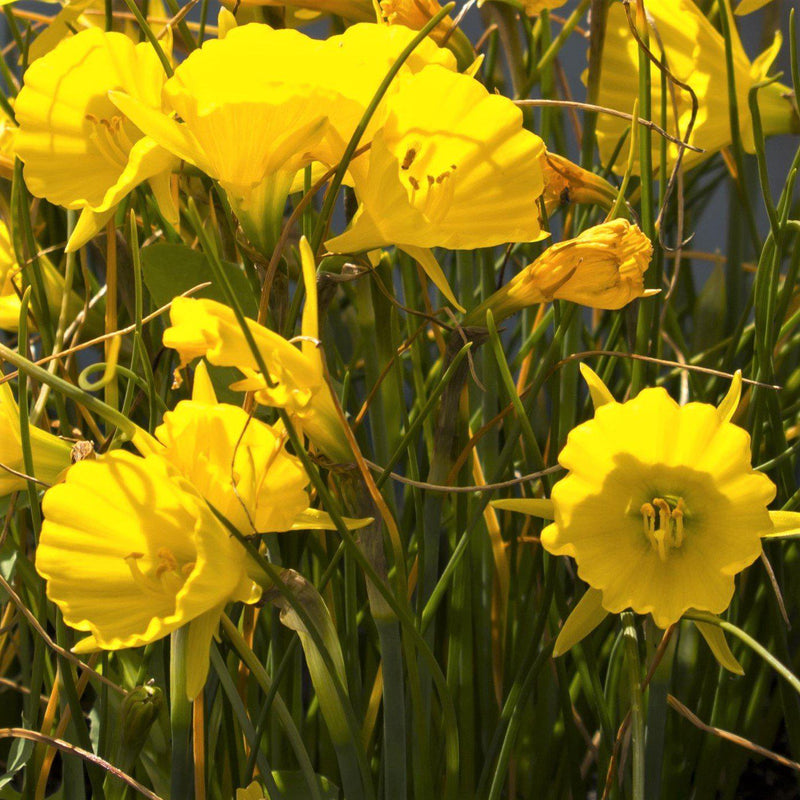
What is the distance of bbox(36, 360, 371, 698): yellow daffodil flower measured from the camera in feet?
1.34

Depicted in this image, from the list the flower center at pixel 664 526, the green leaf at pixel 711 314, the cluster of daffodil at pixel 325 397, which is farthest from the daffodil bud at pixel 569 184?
the green leaf at pixel 711 314

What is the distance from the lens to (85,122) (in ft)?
1.68

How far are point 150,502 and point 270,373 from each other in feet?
0.28

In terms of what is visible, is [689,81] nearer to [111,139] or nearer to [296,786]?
[111,139]

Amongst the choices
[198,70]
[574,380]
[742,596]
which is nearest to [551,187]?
[574,380]

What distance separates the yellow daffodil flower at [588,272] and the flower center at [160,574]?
194 mm

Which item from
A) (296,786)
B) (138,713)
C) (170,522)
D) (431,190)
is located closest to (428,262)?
(431,190)

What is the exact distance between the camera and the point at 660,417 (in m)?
0.46

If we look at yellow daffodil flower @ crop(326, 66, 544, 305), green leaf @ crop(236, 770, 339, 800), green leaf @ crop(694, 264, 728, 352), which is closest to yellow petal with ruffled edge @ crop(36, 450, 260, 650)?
yellow daffodil flower @ crop(326, 66, 544, 305)

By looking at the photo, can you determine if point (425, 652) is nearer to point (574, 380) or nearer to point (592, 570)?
point (592, 570)

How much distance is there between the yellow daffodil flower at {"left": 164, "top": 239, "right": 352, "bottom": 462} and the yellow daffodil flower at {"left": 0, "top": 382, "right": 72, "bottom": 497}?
176 millimetres

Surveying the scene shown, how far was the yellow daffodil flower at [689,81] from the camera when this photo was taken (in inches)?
28.7

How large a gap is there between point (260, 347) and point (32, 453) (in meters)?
0.20

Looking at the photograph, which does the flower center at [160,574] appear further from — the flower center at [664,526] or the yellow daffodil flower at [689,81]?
the yellow daffodil flower at [689,81]
